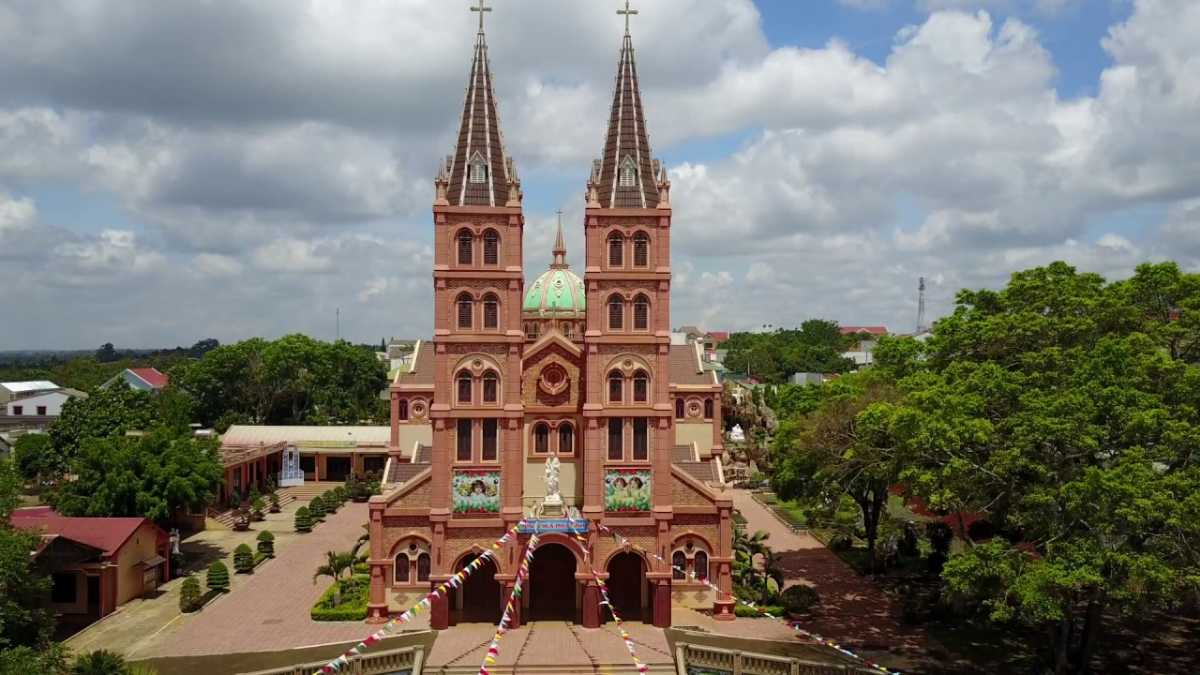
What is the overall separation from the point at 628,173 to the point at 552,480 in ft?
42.7

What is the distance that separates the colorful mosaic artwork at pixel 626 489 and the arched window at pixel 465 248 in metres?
10.3

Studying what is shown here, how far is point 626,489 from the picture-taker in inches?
1362

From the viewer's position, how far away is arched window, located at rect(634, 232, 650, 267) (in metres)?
35.3

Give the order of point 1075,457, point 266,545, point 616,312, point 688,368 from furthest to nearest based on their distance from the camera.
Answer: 1. point 688,368
2. point 266,545
3. point 616,312
4. point 1075,457

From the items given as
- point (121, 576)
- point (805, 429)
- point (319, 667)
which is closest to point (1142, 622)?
point (805, 429)

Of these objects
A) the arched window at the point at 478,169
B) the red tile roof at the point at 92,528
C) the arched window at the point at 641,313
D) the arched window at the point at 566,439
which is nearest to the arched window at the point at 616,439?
the arched window at the point at 566,439

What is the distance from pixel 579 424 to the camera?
36906 mm

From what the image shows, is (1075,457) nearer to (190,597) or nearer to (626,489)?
(626,489)

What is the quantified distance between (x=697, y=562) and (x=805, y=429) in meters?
9.17

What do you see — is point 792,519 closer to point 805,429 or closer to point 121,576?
point 805,429

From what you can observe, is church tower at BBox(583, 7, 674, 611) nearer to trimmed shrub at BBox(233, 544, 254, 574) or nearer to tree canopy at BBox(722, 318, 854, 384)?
trimmed shrub at BBox(233, 544, 254, 574)

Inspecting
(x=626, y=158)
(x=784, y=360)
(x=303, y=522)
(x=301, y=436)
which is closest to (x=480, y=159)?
(x=626, y=158)

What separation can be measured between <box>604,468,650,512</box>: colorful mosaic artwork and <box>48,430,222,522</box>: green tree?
21.3 m

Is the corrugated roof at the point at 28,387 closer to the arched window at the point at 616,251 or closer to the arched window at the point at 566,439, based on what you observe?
the arched window at the point at 566,439
